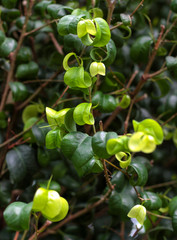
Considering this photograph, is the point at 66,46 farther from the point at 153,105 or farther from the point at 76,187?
the point at 153,105

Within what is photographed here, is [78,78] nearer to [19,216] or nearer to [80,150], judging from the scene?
[80,150]

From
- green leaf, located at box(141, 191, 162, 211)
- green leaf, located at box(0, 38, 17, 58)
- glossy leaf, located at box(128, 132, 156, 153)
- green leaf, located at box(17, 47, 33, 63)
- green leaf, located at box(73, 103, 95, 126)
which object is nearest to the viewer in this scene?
glossy leaf, located at box(128, 132, 156, 153)

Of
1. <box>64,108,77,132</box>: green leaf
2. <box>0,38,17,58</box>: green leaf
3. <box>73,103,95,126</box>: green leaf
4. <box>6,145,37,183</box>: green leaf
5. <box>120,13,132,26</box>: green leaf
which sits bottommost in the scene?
<box>6,145,37,183</box>: green leaf

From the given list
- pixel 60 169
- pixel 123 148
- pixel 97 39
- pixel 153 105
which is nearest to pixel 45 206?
pixel 123 148

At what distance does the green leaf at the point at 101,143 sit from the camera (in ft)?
1.66

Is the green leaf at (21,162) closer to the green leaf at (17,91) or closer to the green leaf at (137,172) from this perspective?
the green leaf at (17,91)

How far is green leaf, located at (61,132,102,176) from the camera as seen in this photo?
21.6 inches

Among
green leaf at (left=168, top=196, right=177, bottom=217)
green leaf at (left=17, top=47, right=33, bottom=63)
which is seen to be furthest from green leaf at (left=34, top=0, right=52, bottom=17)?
green leaf at (left=168, top=196, right=177, bottom=217)

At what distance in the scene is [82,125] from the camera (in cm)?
62

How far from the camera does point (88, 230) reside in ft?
3.24

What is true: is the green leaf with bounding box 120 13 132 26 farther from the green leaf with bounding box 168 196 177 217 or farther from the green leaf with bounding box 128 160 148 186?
the green leaf with bounding box 168 196 177 217

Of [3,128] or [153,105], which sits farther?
[153,105]

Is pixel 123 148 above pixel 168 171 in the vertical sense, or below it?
above

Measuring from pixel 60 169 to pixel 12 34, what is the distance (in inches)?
17.5
